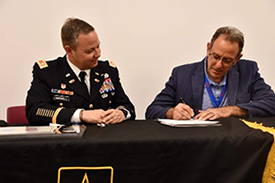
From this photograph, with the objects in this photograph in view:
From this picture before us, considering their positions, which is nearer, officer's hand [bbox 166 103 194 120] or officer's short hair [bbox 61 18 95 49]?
officer's hand [bbox 166 103 194 120]

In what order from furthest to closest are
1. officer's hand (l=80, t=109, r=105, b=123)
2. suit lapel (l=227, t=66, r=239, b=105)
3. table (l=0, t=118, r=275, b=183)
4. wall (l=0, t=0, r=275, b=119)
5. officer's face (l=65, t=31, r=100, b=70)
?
wall (l=0, t=0, r=275, b=119) < suit lapel (l=227, t=66, r=239, b=105) < officer's face (l=65, t=31, r=100, b=70) < officer's hand (l=80, t=109, r=105, b=123) < table (l=0, t=118, r=275, b=183)

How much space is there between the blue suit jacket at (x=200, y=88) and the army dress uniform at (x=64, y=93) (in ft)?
0.99

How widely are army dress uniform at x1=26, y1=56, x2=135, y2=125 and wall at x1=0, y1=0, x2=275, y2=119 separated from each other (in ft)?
2.63

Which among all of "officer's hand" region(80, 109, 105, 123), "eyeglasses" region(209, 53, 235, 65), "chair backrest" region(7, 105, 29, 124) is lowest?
"chair backrest" region(7, 105, 29, 124)

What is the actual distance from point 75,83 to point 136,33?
3.57 ft

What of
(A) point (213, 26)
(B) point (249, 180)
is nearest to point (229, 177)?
(B) point (249, 180)

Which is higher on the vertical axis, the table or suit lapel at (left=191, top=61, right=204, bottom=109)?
suit lapel at (left=191, top=61, right=204, bottom=109)

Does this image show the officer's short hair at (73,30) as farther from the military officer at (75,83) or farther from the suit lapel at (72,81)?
the suit lapel at (72,81)

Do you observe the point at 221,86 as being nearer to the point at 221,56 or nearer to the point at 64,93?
the point at 221,56

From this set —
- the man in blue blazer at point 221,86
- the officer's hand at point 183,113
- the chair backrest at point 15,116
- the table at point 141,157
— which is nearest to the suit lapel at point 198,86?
the man in blue blazer at point 221,86

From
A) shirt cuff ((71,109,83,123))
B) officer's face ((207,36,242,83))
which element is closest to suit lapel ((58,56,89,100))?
shirt cuff ((71,109,83,123))

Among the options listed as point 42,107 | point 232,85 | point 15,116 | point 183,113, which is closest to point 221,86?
point 232,85

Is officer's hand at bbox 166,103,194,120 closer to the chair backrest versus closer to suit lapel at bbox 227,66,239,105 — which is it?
suit lapel at bbox 227,66,239,105

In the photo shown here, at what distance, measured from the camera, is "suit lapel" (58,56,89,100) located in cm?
186
